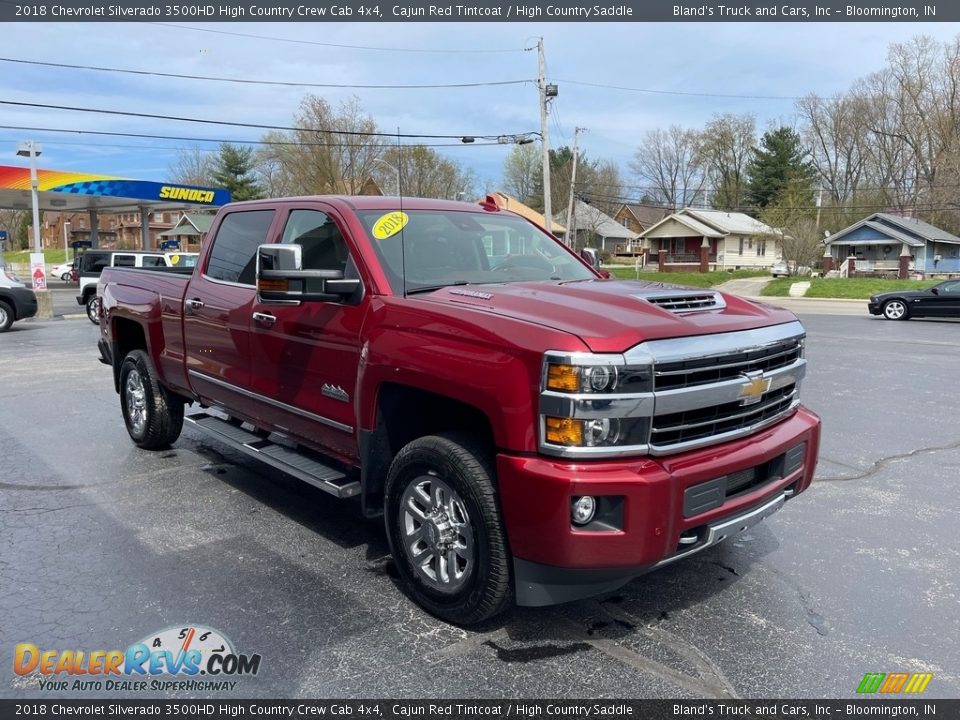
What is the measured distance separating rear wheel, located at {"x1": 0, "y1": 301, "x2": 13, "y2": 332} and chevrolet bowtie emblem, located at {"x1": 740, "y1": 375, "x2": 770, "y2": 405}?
723 inches

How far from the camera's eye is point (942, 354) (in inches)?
512

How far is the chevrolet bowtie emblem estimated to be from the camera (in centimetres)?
328

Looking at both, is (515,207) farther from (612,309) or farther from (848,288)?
(612,309)

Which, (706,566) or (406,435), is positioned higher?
(406,435)

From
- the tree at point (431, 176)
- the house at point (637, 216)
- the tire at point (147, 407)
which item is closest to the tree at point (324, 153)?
the tree at point (431, 176)

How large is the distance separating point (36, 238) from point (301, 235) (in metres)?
21.5

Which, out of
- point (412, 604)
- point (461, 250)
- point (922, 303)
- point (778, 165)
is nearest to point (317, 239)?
point (461, 250)

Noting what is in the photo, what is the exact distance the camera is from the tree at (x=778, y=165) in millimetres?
70625

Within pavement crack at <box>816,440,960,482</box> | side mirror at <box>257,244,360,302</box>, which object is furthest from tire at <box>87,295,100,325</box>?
pavement crack at <box>816,440,960,482</box>

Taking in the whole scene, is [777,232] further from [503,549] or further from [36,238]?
[503,549]

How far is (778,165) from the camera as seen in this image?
7144cm

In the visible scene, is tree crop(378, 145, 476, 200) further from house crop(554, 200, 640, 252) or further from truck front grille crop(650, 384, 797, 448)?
truck front grille crop(650, 384, 797, 448)

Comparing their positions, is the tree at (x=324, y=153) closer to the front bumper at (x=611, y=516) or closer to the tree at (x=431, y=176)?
the tree at (x=431, y=176)

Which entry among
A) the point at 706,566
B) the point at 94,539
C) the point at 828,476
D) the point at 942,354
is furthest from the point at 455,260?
the point at 942,354
